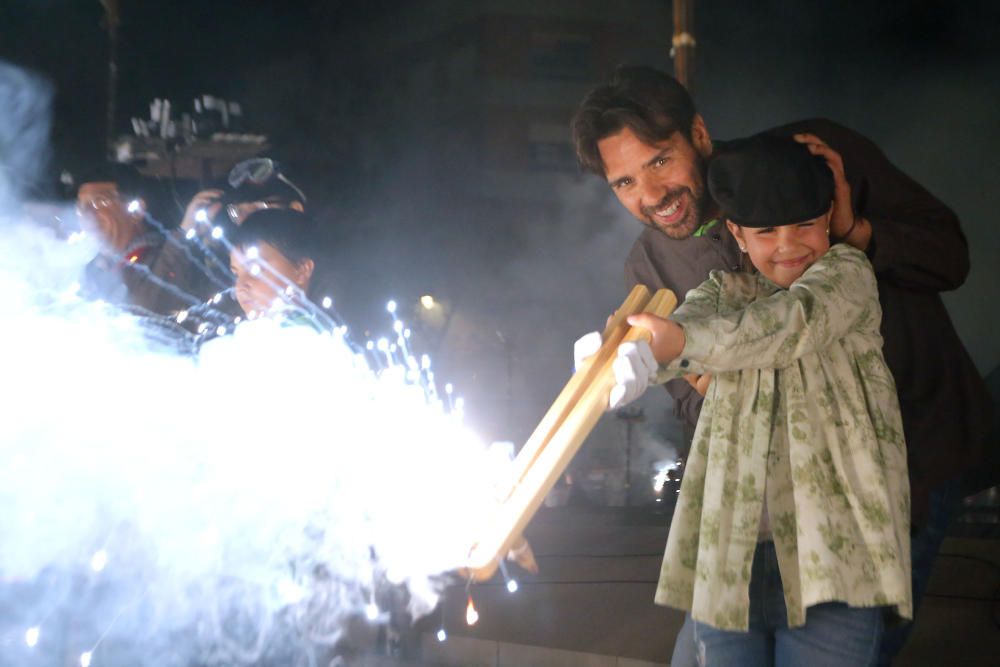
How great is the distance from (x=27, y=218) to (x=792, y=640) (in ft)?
11.1

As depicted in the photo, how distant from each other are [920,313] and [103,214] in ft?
11.4

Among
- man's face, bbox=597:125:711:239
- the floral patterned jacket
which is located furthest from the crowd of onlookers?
the floral patterned jacket

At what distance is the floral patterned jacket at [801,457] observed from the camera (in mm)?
1781

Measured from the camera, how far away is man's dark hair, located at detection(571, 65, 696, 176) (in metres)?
2.46

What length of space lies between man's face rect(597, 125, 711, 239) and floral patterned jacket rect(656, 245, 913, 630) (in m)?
0.56

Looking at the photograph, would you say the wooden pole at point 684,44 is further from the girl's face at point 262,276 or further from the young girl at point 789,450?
the young girl at point 789,450

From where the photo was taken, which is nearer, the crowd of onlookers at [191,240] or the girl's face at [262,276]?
the girl's face at [262,276]

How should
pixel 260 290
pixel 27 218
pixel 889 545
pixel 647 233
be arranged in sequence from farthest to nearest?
pixel 27 218 → pixel 260 290 → pixel 647 233 → pixel 889 545

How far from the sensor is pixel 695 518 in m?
2.03

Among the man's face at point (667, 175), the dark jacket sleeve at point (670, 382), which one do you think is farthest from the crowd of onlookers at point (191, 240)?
the man's face at point (667, 175)

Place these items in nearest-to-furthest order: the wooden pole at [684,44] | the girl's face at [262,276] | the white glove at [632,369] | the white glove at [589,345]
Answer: the white glove at [632,369]
the white glove at [589,345]
the girl's face at [262,276]
the wooden pole at [684,44]

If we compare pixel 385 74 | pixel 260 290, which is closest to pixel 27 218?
pixel 260 290

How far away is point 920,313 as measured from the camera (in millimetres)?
2178

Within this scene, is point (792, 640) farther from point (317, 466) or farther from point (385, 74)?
point (385, 74)
